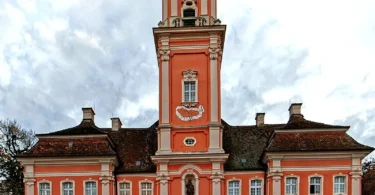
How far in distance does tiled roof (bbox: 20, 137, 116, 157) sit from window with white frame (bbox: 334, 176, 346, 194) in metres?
16.9

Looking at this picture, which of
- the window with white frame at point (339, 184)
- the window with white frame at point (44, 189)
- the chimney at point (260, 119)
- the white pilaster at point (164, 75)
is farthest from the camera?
the chimney at point (260, 119)

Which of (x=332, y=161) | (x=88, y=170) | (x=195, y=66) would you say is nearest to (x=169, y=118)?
(x=195, y=66)

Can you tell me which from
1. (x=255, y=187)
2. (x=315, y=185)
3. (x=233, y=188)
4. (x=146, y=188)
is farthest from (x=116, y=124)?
(x=315, y=185)

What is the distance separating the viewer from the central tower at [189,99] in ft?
123

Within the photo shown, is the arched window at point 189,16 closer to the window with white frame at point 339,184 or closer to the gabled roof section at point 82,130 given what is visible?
the gabled roof section at point 82,130

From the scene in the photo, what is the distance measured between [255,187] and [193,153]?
5609 mm

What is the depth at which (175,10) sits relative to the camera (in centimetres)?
4009

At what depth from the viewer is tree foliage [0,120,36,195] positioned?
4931 centimetres

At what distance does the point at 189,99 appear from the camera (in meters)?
38.9

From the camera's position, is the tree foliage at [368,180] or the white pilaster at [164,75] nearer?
the white pilaster at [164,75]

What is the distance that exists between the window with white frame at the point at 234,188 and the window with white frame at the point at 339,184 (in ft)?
24.1

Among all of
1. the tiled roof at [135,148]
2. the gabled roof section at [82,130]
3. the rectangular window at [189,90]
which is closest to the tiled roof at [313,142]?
the rectangular window at [189,90]

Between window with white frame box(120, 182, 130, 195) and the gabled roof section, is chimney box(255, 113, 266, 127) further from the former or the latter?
the gabled roof section

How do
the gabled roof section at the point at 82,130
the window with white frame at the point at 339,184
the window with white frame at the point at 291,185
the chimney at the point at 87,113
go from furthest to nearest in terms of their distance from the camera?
the chimney at the point at 87,113, the gabled roof section at the point at 82,130, the window with white frame at the point at 291,185, the window with white frame at the point at 339,184
